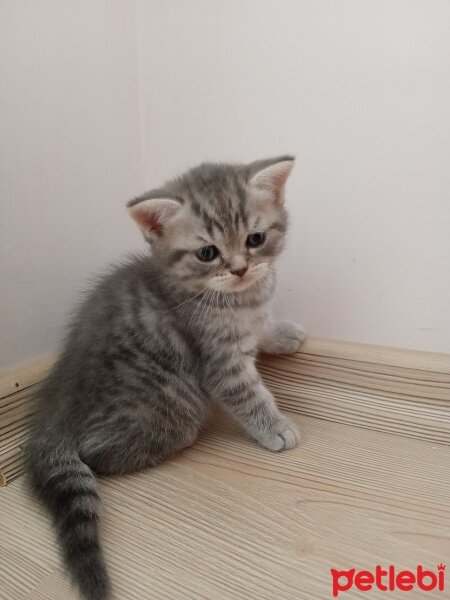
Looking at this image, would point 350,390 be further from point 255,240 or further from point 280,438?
point 255,240

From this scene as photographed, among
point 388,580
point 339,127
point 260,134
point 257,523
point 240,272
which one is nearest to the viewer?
point 388,580

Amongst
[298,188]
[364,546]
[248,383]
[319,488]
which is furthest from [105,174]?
[364,546]

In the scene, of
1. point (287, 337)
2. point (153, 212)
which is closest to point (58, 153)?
point (153, 212)

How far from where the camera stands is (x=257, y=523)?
0.78 m

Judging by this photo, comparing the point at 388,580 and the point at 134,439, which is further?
the point at 134,439

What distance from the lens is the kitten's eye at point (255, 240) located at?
3.11 feet

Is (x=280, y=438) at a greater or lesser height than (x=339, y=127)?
lesser

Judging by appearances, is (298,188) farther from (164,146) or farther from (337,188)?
(164,146)

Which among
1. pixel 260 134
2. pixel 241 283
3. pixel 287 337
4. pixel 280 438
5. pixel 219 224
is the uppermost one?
pixel 260 134

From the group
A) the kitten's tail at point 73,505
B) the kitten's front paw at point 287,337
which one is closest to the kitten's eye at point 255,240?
the kitten's front paw at point 287,337

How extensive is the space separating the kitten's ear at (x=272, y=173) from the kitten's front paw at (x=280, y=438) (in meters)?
0.47

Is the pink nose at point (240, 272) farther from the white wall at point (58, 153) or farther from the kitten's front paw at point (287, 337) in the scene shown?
the white wall at point (58, 153)

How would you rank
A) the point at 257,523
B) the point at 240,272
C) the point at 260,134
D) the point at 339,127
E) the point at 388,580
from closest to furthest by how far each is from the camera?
the point at 388,580, the point at 257,523, the point at 240,272, the point at 339,127, the point at 260,134

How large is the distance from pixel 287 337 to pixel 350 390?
181 millimetres
